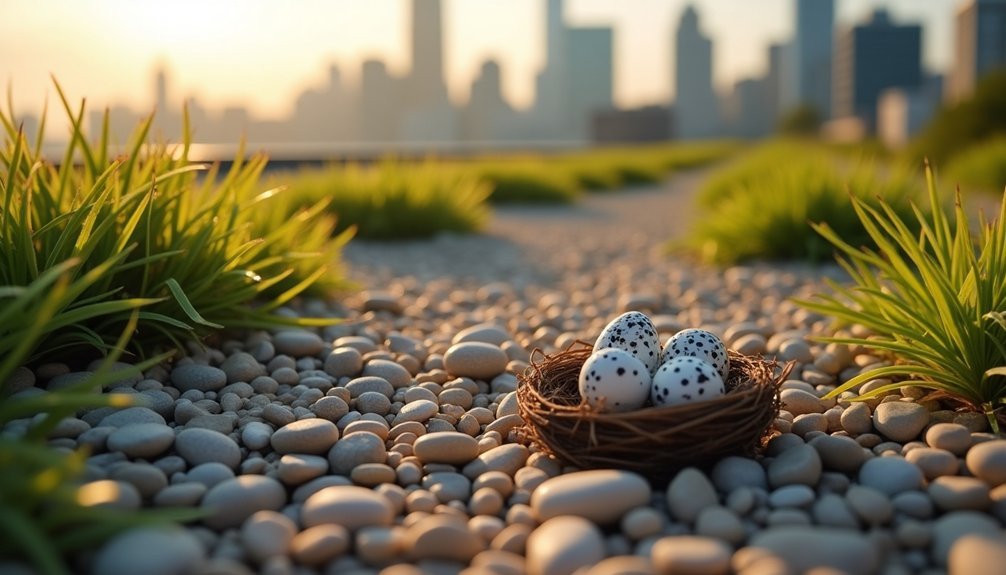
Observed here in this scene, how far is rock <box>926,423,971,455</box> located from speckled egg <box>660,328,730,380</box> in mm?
459

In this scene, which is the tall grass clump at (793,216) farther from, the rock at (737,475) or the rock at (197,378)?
the rock at (197,378)

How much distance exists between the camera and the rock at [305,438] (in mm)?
1917

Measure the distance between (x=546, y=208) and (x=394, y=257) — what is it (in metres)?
4.34

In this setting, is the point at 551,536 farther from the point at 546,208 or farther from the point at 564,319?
the point at 546,208

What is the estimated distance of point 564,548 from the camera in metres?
1.40

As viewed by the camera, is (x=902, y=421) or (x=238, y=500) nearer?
(x=238, y=500)

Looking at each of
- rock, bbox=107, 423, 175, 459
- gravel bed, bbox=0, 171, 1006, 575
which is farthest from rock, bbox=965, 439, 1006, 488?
rock, bbox=107, 423, 175, 459

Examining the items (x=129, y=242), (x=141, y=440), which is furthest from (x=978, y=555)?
(x=129, y=242)

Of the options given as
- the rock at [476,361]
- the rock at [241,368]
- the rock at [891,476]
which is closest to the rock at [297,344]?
the rock at [241,368]

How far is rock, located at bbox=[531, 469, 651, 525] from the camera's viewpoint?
5.08ft

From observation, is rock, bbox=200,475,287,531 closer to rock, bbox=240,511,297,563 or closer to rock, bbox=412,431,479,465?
rock, bbox=240,511,297,563

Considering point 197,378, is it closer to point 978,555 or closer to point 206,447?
point 206,447

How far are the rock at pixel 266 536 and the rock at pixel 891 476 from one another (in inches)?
44.6

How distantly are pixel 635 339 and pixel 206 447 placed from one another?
996 millimetres
